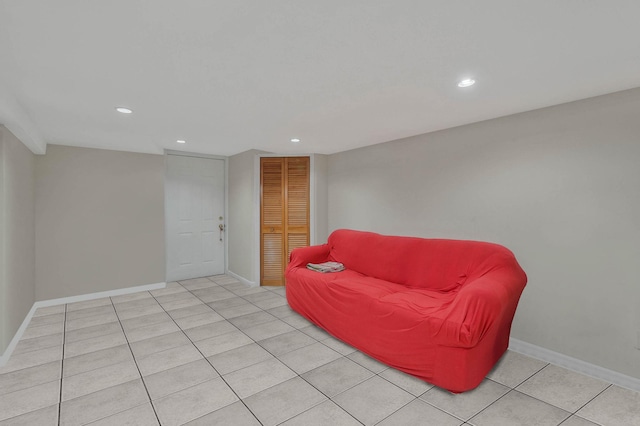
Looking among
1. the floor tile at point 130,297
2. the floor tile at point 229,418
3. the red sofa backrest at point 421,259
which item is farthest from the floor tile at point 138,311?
the red sofa backrest at point 421,259

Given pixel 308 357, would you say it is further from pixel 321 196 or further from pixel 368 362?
pixel 321 196

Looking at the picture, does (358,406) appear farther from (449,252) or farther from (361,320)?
(449,252)

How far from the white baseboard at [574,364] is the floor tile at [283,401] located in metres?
1.92

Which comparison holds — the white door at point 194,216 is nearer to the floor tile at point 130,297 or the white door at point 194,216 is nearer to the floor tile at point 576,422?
the floor tile at point 130,297

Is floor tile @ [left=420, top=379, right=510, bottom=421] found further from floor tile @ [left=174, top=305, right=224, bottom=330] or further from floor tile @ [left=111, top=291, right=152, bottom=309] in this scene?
floor tile @ [left=111, top=291, right=152, bottom=309]

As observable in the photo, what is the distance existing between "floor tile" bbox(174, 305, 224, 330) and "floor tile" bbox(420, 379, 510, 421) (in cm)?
239

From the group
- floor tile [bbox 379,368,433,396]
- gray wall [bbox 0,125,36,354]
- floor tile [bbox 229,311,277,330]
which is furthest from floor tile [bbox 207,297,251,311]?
floor tile [bbox 379,368,433,396]

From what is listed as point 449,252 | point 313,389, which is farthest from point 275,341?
point 449,252

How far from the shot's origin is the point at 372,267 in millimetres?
3518

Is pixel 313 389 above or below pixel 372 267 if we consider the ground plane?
below

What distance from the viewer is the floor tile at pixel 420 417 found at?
1.82 metres

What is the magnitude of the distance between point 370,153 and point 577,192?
2342 millimetres

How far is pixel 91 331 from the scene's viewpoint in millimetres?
3166

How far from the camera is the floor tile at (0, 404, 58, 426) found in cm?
182
